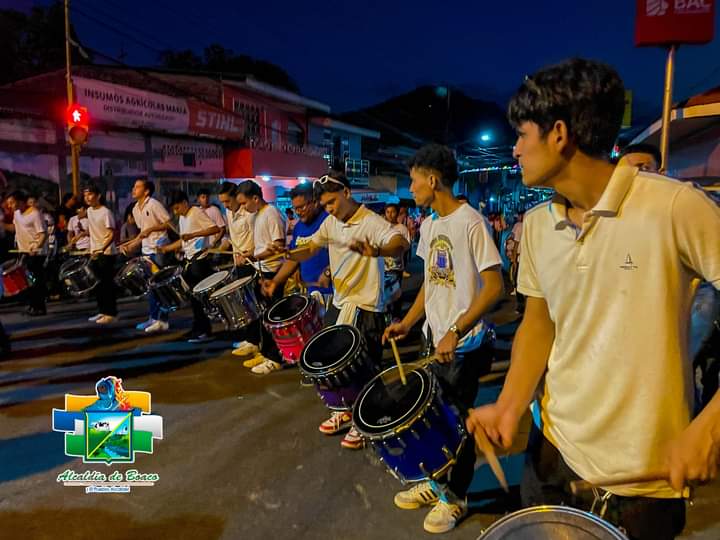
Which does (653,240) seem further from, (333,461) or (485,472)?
(333,461)

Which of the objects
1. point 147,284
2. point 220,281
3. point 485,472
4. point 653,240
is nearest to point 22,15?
point 147,284

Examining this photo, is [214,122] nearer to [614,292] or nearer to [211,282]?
[211,282]

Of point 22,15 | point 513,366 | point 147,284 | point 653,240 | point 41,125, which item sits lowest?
point 147,284

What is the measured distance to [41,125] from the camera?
13.7m

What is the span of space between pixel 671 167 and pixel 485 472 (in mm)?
13099

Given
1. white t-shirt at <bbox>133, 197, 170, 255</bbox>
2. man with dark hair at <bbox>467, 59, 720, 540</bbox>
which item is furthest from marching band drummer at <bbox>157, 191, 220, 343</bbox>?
man with dark hair at <bbox>467, 59, 720, 540</bbox>

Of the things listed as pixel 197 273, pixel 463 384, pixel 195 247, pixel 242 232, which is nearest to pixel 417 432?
pixel 463 384

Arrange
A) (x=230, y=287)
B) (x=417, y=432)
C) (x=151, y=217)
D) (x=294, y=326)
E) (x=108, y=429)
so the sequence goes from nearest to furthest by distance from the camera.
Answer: (x=417, y=432) < (x=108, y=429) < (x=294, y=326) < (x=230, y=287) < (x=151, y=217)

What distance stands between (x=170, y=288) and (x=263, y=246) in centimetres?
148

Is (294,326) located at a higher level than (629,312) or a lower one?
lower

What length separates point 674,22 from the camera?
7.73 metres

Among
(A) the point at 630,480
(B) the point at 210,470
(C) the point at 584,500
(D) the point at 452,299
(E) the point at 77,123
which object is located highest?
(E) the point at 77,123

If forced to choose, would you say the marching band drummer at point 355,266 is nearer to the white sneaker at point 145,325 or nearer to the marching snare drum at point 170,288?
the marching snare drum at point 170,288

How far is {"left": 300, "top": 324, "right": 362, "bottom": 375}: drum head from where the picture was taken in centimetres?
394
